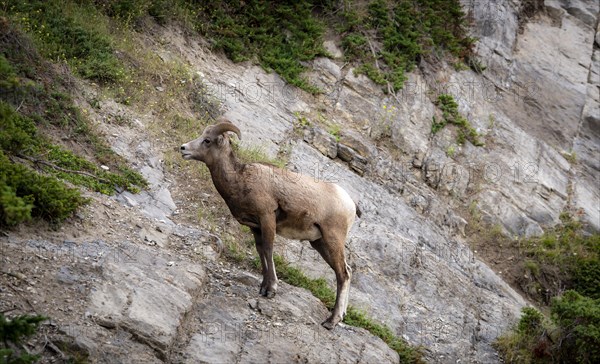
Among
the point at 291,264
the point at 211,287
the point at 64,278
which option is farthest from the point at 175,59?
the point at 64,278

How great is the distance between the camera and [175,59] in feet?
47.6

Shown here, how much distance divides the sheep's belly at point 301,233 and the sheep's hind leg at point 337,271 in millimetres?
129

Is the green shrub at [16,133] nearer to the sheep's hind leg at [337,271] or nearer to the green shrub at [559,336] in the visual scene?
the sheep's hind leg at [337,271]

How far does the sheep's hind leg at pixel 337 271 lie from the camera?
31.8ft

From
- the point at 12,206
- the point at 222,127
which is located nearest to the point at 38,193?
the point at 12,206

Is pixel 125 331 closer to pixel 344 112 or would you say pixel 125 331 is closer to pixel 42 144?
pixel 42 144

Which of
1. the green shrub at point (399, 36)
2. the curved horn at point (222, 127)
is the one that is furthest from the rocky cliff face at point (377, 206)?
the curved horn at point (222, 127)

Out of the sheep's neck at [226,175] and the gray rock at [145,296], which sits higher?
the sheep's neck at [226,175]

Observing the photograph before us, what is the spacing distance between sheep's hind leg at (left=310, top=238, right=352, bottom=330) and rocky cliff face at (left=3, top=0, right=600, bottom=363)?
24cm

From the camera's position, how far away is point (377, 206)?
13711mm

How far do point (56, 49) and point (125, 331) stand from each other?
7119 mm

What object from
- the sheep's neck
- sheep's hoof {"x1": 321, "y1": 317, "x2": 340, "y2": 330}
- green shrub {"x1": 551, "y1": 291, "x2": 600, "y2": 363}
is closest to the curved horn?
the sheep's neck

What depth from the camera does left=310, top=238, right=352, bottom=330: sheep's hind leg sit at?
31.8 feet

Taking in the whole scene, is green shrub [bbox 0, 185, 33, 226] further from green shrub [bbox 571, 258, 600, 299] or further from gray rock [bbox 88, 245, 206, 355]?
green shrub [bbox 571, 258, 600, 299]
